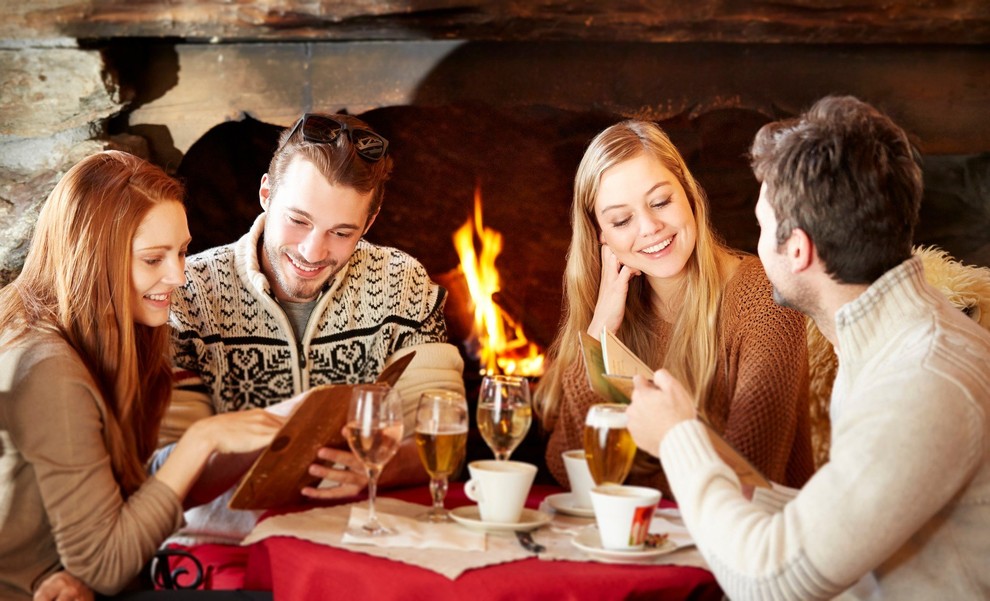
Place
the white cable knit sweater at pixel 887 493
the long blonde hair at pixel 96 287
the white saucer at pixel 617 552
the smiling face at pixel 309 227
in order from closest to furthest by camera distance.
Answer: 1. the white cable knit sweater at pixel 887 493
2. the white saucer at pixel 617 552
3. the long blonde hair at pixel 96 287
4. the smiling face at pixel 309 227

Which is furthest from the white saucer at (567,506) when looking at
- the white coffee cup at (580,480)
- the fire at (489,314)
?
the fire at (489,314)

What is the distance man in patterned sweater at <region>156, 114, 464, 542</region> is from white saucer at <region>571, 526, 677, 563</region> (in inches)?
35.1

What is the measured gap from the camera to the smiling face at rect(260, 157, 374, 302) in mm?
2207

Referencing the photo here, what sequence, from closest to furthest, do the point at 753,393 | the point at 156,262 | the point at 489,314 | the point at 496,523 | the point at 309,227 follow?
1. the point at 496,523
2. the point at 156,262
3. the point at 753,393
4. the point at 309,227
5. the point at 489,314

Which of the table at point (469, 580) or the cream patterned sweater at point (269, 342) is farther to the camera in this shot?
the cream patterned sweater at point (269, 342)

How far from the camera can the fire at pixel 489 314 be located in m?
3.44

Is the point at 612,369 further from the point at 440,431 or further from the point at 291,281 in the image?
the point at 291,281

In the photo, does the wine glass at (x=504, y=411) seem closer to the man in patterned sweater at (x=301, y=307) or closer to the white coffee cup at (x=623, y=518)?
the white coffee cup at (x=623, y=518)

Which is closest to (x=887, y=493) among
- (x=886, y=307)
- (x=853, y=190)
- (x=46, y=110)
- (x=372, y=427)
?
(x=886, y=307)

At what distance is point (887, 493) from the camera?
1.14m

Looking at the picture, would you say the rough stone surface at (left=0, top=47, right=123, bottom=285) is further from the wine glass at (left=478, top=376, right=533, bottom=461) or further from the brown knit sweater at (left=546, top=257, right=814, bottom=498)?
the wine glass at (left=478, top=376, right=533, bottom=461)

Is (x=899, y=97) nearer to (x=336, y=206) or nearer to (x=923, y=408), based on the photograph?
(x=336, y=206)

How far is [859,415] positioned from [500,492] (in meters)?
0.49

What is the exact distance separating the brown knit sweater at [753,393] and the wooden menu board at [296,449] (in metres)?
0.52
